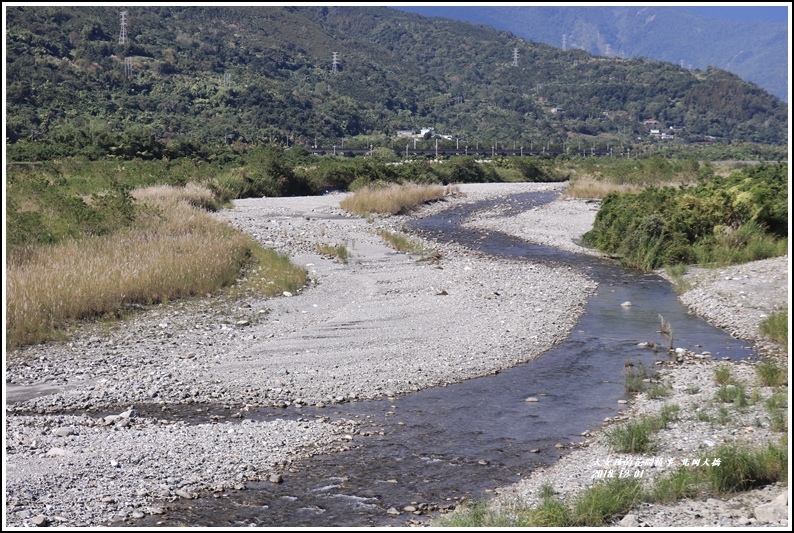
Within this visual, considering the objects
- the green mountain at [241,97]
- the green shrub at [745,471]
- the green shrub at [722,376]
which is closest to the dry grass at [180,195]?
the green mountain at [241,97]

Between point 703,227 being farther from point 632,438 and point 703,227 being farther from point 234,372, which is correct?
point 234,372

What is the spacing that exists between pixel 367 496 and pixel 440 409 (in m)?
3.18

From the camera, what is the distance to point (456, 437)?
10.7 metres

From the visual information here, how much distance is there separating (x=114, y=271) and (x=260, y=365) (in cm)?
527

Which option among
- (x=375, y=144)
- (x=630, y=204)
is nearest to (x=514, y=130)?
(x=375, y=144)

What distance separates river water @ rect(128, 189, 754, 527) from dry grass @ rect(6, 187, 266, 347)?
5.54 metres

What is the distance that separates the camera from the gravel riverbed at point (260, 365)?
29.4 ft

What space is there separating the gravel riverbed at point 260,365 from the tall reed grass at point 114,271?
1.89 ft

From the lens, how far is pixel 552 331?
16.5 metres

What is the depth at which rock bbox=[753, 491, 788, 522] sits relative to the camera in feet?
24.0

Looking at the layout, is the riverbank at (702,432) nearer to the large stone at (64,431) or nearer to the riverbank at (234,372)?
the riverbank at (234,372)

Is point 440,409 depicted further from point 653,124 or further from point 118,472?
point 653,124

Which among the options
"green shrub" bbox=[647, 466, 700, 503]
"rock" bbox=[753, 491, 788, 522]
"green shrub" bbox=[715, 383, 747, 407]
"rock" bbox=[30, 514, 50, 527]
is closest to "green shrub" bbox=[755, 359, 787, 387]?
"green shrub" bbox=[715, 383, 747, 407]

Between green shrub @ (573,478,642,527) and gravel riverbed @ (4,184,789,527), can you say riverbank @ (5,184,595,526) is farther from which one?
green shrub @ (573,478,642,527)
